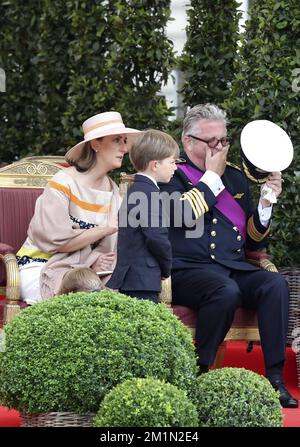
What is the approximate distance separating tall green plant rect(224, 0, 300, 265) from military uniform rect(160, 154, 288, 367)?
0.65m

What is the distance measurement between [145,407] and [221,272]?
7.33 ft

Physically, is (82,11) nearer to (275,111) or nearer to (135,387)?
(275,111)

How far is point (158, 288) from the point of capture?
19.9ft

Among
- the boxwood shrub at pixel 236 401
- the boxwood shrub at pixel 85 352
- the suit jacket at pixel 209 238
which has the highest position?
the suit jacket at pixel 209 238

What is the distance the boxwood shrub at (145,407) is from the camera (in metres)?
4.44

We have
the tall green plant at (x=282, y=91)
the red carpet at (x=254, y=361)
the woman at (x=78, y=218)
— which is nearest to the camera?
the woman at (x=78, y=218)

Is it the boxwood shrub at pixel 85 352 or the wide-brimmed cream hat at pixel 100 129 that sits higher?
the wide-brimmed cream hat at pixel 100 129

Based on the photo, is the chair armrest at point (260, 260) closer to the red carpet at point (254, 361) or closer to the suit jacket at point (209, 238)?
the suit jacket at point (209, 238)

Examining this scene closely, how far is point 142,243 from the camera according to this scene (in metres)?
6.04

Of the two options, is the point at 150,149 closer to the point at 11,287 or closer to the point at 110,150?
the point at 110,150

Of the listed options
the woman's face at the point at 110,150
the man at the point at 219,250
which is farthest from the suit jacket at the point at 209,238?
the woman's face at the point at 110,150

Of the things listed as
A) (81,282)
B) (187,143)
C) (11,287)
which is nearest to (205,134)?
(187,143)

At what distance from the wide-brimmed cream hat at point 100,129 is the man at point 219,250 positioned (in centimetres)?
40
